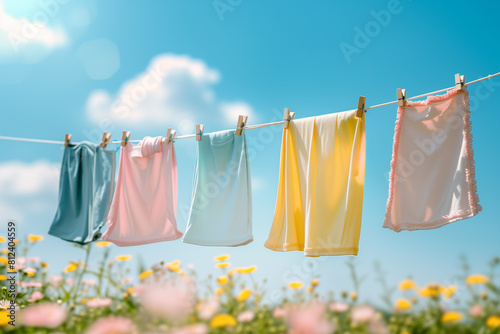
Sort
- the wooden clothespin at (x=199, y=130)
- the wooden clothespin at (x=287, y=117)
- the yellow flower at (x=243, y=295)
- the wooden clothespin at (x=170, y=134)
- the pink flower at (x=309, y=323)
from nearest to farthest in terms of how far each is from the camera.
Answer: the pink flower at (x=309, y=323) → the yellow flower at (x=243, y=295) → the wooden clothespin at (x=287, y=117) → the wooden clothespin at (x=199, y=130) → the wooden clothespin at (x=170, y=134)

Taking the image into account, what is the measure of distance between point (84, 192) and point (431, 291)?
9.34ft

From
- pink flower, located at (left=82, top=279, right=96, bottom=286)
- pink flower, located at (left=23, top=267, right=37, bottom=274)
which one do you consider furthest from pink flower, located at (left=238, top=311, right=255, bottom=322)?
pink flower, located at (left=23, top=267, right=37, bottom=274)

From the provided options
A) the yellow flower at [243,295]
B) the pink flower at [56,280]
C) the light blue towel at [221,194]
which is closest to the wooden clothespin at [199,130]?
the light blue towel at [221,194]

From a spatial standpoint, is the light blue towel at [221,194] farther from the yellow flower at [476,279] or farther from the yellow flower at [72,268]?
the yellow flower at [476,279]

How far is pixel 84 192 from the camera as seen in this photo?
10.2 feet

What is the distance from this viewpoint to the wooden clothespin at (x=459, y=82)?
2.00 m

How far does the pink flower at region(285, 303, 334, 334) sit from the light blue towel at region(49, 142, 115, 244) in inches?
100

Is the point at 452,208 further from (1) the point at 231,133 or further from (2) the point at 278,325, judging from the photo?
(2) the point at 278,325

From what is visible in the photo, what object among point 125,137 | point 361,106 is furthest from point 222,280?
point 125,137

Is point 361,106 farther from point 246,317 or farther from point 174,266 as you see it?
point 246,317

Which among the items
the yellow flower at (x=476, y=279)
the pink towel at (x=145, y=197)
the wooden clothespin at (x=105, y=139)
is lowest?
the yellow flower at (x=476, y=279)

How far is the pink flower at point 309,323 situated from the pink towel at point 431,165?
1592mm

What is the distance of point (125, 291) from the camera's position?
3.06 ft

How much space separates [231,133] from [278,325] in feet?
6.67
